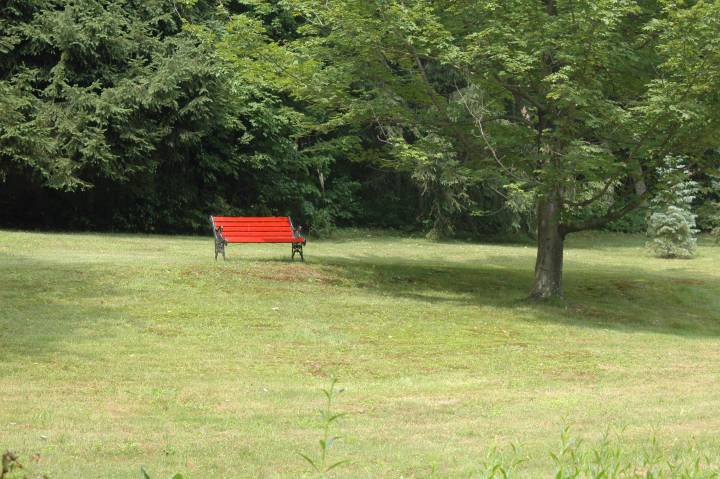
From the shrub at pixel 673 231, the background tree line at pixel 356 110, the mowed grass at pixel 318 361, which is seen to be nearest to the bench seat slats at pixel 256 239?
the mowed grass at pixel 318 361

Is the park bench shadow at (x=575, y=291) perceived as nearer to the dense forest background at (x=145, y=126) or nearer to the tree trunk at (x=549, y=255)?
the tree trunk at (x=549, y=255)

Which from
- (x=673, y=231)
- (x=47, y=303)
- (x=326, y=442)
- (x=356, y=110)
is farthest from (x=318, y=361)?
(x=673, y=231)

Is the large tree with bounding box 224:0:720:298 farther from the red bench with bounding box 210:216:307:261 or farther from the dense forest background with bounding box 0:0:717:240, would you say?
the red bench with bounding box 210:216:307:261

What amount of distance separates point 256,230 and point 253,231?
0.22ft

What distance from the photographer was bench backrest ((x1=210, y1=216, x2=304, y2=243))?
806 inches

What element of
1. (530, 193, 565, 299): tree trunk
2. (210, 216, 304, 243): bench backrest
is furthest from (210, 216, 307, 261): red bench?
(530, 193, 565, 299): tree trunk

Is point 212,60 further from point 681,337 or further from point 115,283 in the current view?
point 681,337

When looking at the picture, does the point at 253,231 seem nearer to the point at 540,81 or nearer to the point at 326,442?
the point at 540,81

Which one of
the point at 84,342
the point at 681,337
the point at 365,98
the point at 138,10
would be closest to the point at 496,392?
the point at 84,342

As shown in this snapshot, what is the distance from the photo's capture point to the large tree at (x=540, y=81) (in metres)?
16.6

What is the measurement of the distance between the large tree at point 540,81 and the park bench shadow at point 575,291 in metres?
1.33

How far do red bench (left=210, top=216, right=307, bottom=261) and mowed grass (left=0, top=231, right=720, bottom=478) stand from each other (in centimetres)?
65

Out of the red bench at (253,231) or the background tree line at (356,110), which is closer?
the background tree line at (356,110)

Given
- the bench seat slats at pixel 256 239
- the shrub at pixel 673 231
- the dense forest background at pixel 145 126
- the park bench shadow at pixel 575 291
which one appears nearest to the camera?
the park bench shadow at pixel 575 291
